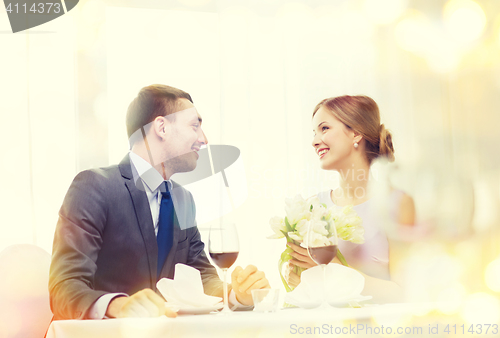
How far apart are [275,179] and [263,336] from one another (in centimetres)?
144

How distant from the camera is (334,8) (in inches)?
90.1

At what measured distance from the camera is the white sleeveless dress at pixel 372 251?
140cm

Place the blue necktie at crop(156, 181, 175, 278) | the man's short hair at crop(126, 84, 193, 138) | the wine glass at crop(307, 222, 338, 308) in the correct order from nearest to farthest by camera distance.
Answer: the wine glass at crop(307, 222, 338, 308) < the blue necktie at crop(156, 181, 175, 278) < the man's short hair at crop(126, 84, 193, 138)

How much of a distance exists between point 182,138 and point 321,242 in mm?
1009

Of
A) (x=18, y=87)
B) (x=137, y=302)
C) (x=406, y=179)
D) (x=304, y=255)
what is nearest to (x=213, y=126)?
(x=18, y=87)

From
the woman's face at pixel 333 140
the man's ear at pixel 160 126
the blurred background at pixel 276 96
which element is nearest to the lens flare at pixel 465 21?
the blurred background at pixel 276 96

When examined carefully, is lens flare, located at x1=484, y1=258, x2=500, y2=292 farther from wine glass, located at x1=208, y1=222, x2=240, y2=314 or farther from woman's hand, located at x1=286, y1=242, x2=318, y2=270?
wine glass, located at x1=208, y1=222, x2=240, y2=314

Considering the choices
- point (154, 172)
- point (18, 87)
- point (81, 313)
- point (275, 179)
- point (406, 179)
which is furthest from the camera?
point (406, 179)

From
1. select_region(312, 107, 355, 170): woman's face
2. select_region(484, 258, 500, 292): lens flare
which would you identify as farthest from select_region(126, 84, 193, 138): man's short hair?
select_region(484, 258, 500, 292): lens flare

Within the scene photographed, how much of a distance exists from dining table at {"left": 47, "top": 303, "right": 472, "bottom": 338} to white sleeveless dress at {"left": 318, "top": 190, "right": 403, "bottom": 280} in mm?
724

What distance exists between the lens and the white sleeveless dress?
1398mm

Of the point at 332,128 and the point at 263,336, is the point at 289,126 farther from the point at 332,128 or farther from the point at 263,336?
the point at 263,336

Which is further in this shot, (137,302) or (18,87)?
(18,87)

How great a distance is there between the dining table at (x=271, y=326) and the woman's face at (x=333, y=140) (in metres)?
1.09
